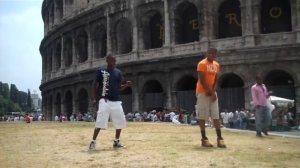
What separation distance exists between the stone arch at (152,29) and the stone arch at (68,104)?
11.0 meters

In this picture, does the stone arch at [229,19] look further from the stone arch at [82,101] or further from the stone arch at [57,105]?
the stone arch at [57,105]

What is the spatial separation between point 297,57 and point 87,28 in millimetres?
17131

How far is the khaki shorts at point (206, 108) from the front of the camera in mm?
8047

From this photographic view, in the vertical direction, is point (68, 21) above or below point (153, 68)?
above

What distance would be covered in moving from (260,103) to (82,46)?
27290 millimetres

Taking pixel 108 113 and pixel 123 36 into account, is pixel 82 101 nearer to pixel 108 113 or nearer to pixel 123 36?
pixel 123 36

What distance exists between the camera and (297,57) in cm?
2397

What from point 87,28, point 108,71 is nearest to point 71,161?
point 108,71

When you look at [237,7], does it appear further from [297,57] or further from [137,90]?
[137,90]

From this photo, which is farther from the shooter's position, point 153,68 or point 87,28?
point 87,28

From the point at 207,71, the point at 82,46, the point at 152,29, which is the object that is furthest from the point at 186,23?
the point at 207,71

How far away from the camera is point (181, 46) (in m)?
27.8

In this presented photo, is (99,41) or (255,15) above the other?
(99,41)

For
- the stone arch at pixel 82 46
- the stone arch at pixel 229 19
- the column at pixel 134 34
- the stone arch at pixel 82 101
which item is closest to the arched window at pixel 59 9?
the stone arch at pixel 82 46
